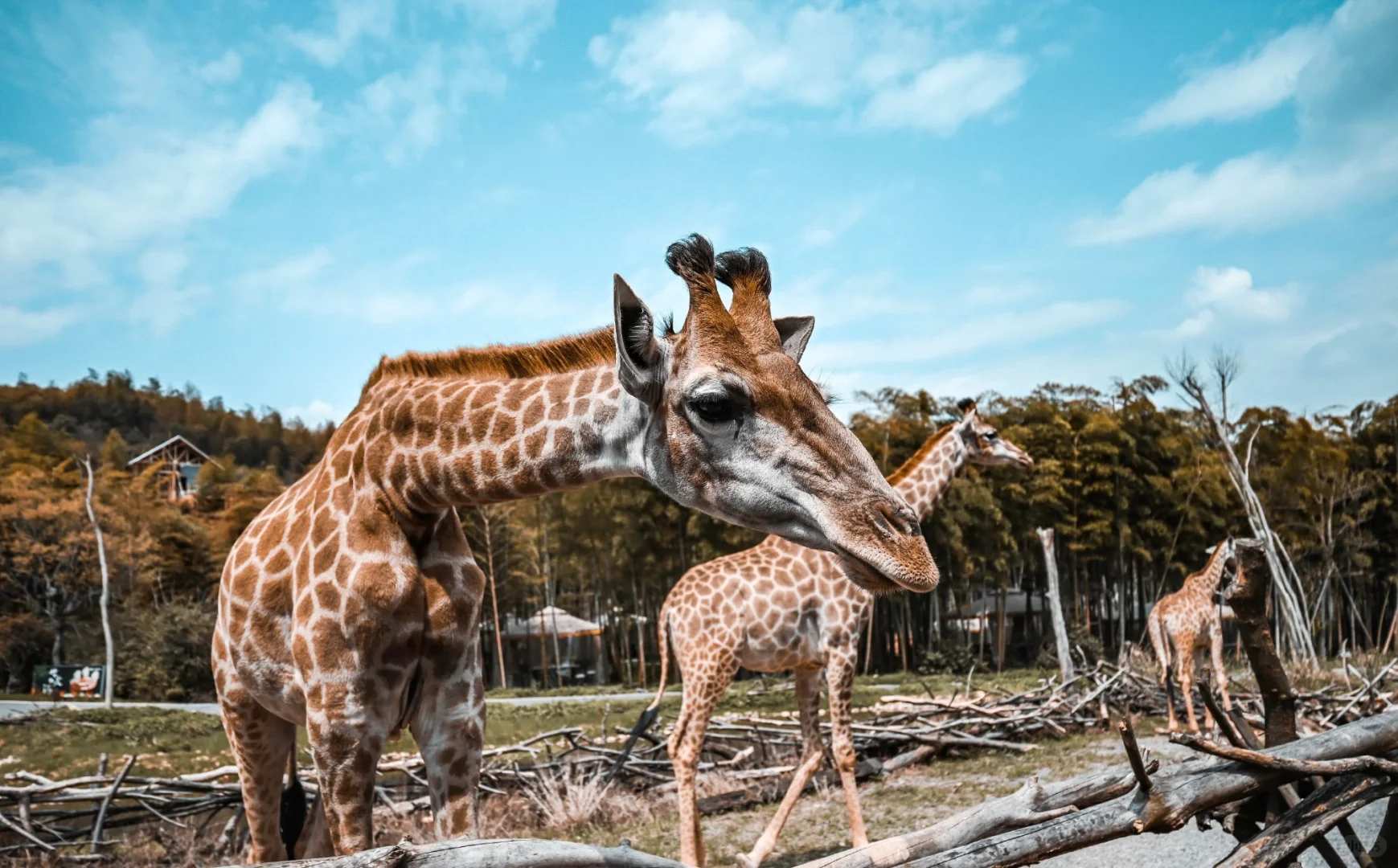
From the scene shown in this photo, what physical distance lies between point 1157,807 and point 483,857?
198 cm

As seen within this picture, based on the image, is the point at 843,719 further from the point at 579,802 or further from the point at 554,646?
the point at 554,646

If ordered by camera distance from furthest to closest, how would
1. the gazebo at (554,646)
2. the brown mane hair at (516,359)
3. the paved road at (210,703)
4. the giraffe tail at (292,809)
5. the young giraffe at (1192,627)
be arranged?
1. the gazebo at (554,646)
2. the paved road at (210,703)
3. the young giraffe at (1192,627)
4. the giraffe tail at (292,809)
5. the brown mane hair at (516,359)

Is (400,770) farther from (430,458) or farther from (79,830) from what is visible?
(430,458)

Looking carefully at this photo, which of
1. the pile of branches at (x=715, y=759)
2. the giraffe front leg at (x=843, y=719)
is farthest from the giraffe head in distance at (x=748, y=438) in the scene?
the pile of branches at (x=715, y=759)

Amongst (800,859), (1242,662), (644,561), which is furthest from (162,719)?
(1242,662)

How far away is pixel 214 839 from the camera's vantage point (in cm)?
720

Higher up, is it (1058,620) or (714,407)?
(714,407)

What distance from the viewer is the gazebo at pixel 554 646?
30484 millimetres

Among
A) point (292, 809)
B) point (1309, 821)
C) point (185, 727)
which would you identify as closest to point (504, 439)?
point (292, 809)

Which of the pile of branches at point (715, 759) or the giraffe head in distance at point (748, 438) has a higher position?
the giraffe head in distance at point (748, 438)

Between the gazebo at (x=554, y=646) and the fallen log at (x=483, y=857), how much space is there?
85.7ft

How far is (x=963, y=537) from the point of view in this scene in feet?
79.4

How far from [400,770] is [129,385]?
253ft

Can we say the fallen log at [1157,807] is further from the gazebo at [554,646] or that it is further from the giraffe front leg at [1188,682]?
the gazebo at [554,646]
